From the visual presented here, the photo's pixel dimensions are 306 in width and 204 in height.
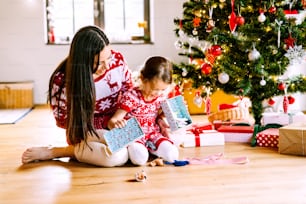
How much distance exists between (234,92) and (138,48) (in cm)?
253

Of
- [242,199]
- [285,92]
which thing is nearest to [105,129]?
[242,199]

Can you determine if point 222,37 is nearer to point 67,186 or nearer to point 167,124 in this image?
point 167,124

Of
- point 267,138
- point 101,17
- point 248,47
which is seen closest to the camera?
point 267,138

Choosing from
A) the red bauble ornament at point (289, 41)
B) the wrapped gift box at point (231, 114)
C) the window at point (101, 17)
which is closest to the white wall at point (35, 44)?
the window at point (101, 17)

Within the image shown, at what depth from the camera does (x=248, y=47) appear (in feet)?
9.63

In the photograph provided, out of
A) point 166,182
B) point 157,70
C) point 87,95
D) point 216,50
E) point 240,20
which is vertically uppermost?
point 240,20

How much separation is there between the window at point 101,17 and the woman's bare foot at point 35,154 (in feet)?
10.0

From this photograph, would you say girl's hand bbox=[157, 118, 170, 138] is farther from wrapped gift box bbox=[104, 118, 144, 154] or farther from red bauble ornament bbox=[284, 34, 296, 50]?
red bauble ornament bbox=[284, 34, 296, 50]

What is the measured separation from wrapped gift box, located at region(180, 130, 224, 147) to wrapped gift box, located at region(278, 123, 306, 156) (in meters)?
0.39

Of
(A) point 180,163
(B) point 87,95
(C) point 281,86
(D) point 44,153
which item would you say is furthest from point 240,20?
(D) point 44,153

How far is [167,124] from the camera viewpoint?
2.62 m

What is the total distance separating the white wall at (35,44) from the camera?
5.33 metres

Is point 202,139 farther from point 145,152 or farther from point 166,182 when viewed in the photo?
point 166,182

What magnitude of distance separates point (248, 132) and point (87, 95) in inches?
44.6
